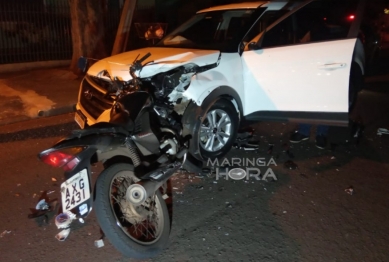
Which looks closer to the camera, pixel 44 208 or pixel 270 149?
pixel 44 208

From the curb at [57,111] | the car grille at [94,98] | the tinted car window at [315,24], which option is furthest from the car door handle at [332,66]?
the curb at [57,111]

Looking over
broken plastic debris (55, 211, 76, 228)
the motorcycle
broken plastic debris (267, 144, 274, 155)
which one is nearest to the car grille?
the motorcycle

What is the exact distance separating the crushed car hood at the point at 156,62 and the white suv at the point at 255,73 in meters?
0.01

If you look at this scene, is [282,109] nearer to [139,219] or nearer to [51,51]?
[139,219]

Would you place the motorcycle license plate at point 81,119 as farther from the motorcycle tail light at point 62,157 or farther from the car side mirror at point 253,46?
the car side mirror at point 253,46

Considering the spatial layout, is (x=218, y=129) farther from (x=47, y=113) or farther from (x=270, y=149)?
(x=47, y=113)

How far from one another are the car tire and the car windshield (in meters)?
0.79

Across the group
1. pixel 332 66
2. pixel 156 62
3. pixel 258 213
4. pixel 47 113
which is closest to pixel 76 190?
pixel 258 213

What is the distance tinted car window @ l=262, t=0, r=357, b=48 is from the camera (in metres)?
5.23

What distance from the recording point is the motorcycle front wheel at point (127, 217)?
291cm

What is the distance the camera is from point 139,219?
10.8ft

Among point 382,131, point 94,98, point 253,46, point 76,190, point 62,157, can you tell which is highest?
point 253,46

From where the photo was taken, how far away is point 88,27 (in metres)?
9.78

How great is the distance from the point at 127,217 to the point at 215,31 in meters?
3.55
